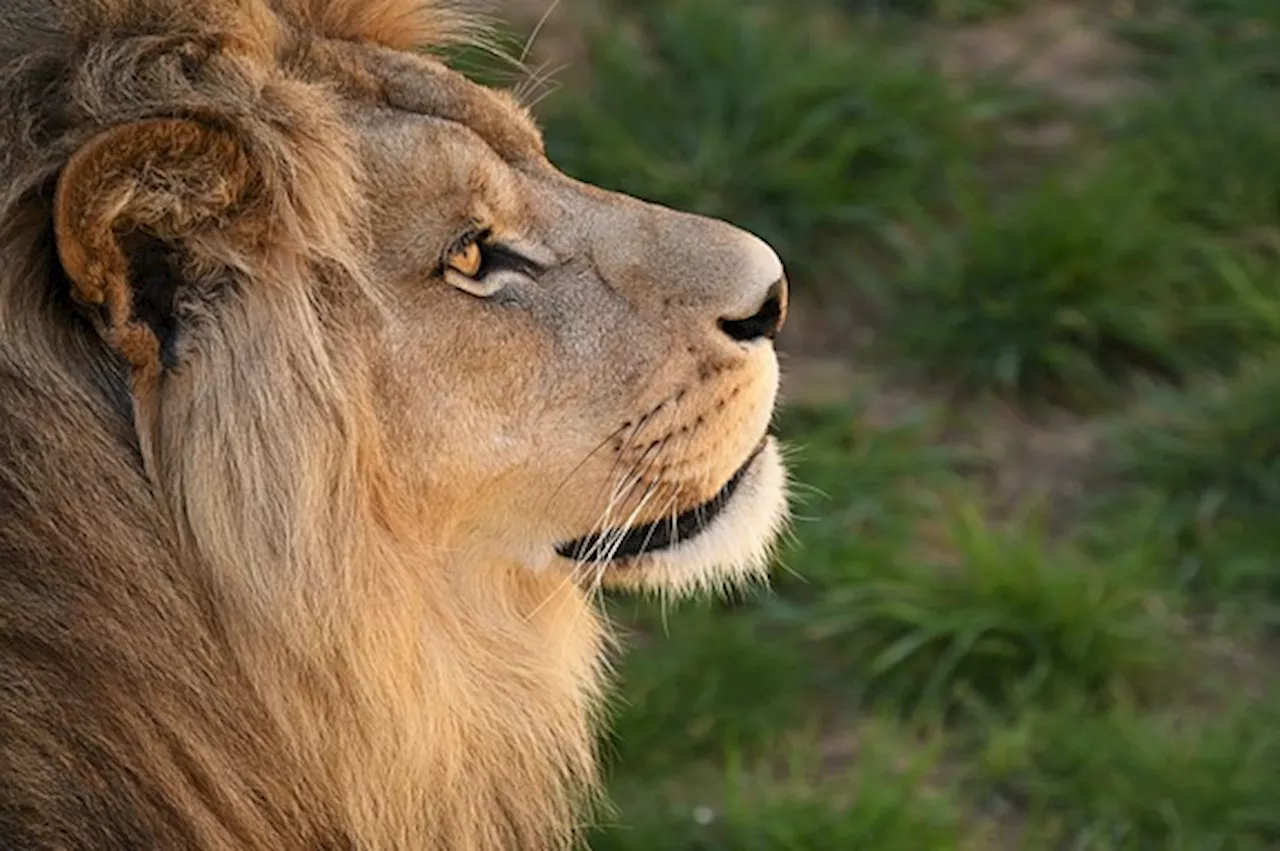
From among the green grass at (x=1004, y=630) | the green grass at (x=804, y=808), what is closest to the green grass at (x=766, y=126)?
the green grass at (x=1004, y=630)

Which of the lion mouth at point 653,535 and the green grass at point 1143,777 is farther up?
the lion mouth at point 653,535

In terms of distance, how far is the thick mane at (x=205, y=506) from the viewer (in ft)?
8.27

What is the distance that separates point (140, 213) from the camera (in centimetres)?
249

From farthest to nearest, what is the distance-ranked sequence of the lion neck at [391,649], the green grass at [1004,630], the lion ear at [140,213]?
the green grass at [1004,630], the lion neck at [391,649], the lion ear at [140,213]

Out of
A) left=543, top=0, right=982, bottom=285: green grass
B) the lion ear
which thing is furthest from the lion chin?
left=543, top=0, right=982, bottom=285: green grass

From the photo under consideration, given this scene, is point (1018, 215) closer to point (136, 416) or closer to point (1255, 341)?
point (1255, 341)

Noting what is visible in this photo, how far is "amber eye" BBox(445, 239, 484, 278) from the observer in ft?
9.11

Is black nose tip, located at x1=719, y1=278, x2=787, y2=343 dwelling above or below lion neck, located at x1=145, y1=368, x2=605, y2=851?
above

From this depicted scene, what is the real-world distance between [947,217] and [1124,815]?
1.81m

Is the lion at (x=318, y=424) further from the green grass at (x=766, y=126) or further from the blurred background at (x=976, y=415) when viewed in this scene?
the green grass at (x=766, y=126)

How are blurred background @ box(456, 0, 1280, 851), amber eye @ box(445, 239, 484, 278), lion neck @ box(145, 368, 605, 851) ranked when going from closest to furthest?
lion neck @ box(145, 368, 605, 851) → amber eye @ box(445, 239, 484, 278) → blurred background @ box(456, 0, 1280, 851)

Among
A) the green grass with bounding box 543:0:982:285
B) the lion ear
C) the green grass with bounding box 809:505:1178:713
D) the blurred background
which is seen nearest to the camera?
the lion ear

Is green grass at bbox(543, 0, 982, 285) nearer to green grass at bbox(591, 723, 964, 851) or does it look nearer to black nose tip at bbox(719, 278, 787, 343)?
green grass at bbox(591, 723, 964, 851)

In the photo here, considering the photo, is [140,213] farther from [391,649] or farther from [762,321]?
[762,321]
